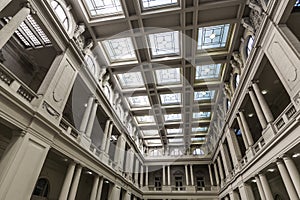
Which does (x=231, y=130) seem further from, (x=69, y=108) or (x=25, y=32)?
(x=25, y=32)

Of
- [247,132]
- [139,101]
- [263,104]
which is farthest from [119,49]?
[247,132]

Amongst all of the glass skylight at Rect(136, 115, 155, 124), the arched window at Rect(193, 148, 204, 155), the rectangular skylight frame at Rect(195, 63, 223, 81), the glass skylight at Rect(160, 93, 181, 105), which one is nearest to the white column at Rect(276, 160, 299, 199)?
the rectangular skylight frame at Rect(195, 63, 223, 81)

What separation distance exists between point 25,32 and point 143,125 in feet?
52.1

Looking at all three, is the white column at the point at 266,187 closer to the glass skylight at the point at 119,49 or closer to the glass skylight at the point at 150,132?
the glass skylight at the point at 119,49

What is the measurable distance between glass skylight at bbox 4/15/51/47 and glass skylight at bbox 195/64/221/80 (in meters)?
11.0

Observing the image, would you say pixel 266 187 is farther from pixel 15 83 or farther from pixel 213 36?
pixel 15 83

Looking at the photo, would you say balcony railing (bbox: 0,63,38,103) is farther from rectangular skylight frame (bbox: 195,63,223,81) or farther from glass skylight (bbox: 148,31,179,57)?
rectangular skylight frame (bbox: 195,63,223,81)

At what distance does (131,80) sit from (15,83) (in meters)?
10.7

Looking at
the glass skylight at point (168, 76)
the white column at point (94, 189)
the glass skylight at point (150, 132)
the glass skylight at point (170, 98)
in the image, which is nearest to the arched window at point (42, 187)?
the white column at point (94, 189)

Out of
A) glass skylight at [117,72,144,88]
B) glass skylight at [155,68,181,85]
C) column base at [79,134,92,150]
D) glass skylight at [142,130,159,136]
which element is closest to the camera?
column base at [79,134,92,150]

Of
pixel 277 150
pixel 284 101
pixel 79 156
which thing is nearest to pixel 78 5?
pixel 79 156

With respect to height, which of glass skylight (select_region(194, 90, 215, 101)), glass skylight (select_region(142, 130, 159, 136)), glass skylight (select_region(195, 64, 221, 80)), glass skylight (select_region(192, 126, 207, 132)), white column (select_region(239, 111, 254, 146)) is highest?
glass skylight (select_region(195, 64, 221, 80))

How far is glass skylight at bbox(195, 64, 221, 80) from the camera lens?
15031 millimetres

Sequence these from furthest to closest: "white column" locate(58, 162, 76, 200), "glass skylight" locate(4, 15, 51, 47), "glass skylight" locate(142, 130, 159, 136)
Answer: "glass skylight" locate(142, 130, 159, 136) → "glass skylight" locate(4, 15, 51, 47) → "white column" locate(58, 162, 76, 200)
